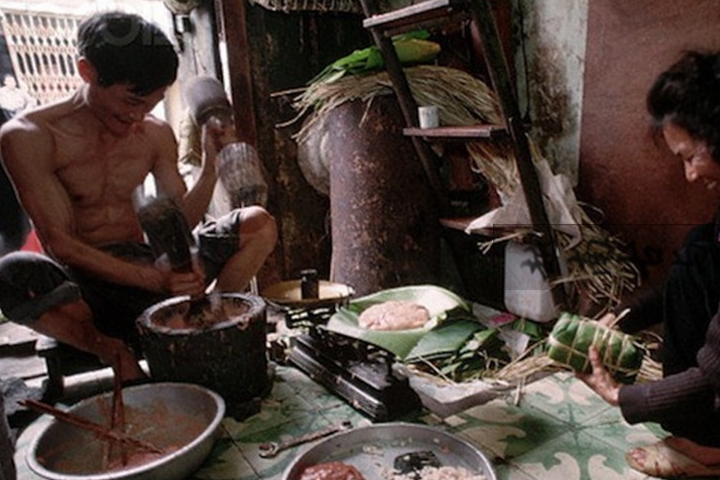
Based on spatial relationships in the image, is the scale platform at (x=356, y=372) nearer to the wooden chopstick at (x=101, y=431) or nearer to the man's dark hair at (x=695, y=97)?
the wooden chopstick at (x=101, y=431)

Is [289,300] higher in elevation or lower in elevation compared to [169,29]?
lower

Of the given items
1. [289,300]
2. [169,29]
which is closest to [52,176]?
[289,300]

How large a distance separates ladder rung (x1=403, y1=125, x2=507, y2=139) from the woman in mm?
868

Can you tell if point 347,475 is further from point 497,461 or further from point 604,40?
point 604,40

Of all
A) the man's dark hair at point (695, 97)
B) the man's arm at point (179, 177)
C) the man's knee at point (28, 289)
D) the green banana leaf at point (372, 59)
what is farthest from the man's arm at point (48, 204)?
the man's dark hair at point (695, 97)

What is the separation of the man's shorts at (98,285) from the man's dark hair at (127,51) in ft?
2.52

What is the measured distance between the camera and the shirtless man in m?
2.30

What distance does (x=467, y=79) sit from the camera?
10.3ft

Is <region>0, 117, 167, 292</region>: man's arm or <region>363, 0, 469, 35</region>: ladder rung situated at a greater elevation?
<region>363, 0, 469, 35</region>: ladder rung

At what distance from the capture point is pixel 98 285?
2562 mm

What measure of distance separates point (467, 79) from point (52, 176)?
7.35 ft

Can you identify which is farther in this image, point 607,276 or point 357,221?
point 357,221

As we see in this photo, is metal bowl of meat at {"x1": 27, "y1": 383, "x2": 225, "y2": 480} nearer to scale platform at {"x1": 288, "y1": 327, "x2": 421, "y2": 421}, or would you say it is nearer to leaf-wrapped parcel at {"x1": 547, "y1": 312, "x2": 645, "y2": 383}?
scale platform at {"x1": 288, "y1": 327, "x2": 421, "y2": 421}

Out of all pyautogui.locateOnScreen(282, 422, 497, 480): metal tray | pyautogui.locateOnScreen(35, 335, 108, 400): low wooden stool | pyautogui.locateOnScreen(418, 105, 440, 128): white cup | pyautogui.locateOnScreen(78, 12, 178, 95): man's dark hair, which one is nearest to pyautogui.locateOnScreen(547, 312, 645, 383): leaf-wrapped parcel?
pyautogui.locateOnScreen(282, 422, 497, 480): metal tray
